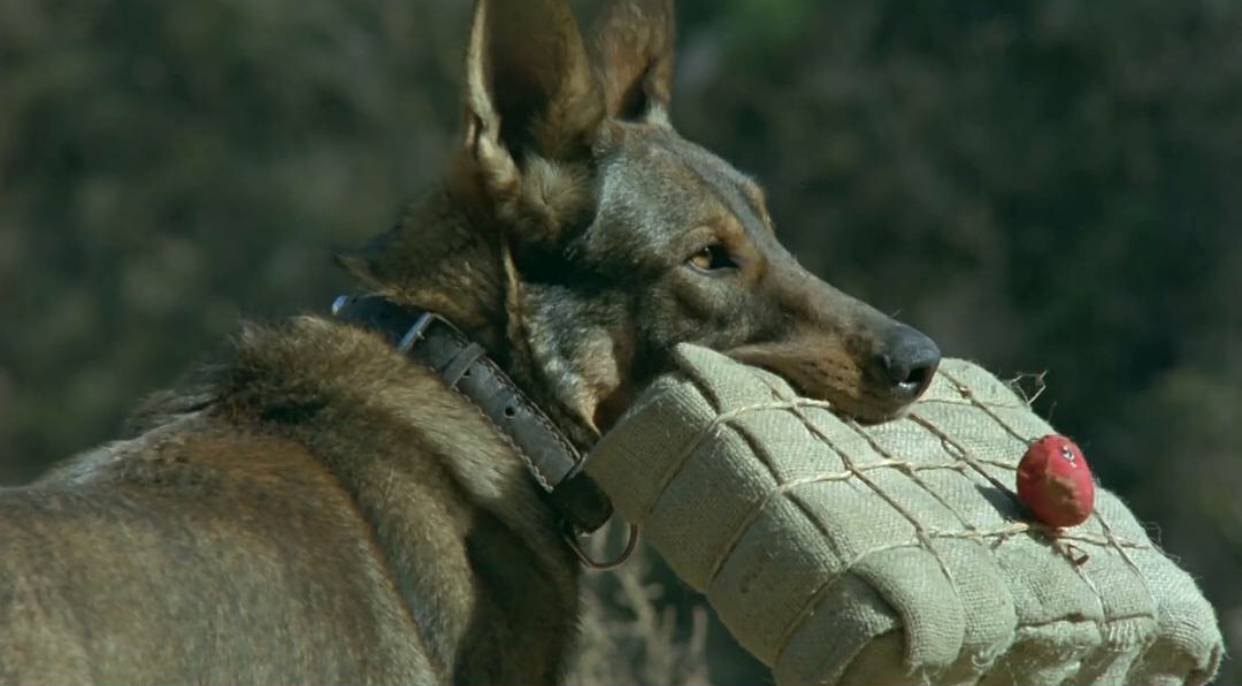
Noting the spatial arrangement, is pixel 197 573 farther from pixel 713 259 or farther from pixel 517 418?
pixel 713 259

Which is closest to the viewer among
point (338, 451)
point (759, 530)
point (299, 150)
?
point (759, 530)

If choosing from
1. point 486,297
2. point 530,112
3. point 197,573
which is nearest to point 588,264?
point 486,297

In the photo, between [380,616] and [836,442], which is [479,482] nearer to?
[380,616]

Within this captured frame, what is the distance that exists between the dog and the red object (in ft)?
1.27

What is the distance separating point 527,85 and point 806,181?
11.0 m

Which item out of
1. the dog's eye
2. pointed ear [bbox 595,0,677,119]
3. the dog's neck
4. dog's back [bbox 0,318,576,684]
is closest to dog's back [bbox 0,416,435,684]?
dog's back [bbox 0,318,576,684]

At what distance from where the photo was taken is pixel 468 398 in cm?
498

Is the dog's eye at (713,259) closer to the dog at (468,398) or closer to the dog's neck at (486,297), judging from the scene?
the dog at (468,398)

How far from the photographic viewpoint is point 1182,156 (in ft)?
48.1

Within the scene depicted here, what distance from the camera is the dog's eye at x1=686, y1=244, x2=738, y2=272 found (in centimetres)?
524

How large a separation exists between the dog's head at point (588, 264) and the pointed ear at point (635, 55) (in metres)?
0.62

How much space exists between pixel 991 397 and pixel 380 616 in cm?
165

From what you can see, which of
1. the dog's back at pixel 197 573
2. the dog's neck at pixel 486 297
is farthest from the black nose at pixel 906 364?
the dog's back at pixel 197 573

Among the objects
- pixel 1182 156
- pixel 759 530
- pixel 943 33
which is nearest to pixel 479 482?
pixel 759 530
